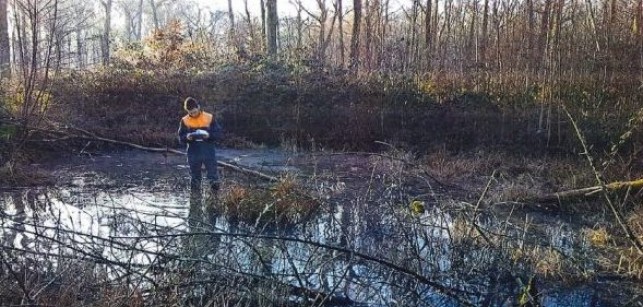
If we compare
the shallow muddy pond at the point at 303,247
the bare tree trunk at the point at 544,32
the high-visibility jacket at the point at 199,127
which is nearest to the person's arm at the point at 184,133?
the high-visibility jacket at the point at 199,127

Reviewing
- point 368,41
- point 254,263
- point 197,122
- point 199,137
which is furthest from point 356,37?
point 254,263

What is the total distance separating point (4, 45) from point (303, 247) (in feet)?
46.6

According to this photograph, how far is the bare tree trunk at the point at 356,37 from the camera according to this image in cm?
1815

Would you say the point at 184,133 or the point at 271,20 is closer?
the point at 184,133

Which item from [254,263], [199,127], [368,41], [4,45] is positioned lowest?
[254,263]

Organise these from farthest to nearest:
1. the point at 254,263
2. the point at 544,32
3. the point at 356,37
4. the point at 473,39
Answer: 1. the point at 356,37
2. the point at 473,39
3. the point at 544,32
4. the point at 254,263

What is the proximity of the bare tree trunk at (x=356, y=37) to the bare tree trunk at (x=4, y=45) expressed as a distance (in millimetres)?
9685

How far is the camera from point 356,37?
1911 centimetres

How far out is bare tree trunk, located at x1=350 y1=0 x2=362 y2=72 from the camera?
18.1m

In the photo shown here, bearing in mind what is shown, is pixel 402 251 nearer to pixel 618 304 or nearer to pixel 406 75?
pixel 618 304

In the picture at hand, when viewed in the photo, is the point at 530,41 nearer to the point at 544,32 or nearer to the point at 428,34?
the point at 544,32

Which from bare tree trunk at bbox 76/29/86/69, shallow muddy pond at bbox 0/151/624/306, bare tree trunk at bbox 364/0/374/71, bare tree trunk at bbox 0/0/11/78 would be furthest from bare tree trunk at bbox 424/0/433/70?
bare tree trunk at bbox 0/0/11/78

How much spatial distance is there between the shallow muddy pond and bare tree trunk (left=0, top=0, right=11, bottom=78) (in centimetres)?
752

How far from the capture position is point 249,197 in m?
8.44
